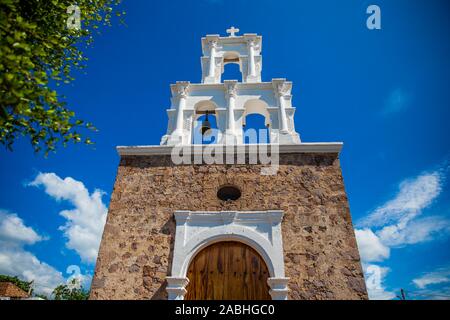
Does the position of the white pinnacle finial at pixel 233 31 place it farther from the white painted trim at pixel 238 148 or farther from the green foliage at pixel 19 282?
the green foliage at pixel 19 282

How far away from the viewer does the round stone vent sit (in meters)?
6.68

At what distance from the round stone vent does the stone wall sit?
14cm

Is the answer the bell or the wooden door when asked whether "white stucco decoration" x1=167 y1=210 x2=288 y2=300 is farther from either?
the bell

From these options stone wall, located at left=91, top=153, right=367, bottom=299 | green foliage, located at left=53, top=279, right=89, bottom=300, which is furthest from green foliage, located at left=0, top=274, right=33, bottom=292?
stone wall, located at left=91, top=153, right=367, bottom=299

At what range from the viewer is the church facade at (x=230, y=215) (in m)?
5.60

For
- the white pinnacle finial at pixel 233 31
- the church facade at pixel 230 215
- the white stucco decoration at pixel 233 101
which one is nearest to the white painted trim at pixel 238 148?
the church facade at pixel 230 215

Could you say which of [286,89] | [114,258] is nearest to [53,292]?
[114,258]

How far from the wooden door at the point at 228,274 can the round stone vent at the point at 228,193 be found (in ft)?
3.59

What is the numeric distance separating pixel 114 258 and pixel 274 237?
3533 millimetres

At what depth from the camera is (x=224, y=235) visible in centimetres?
602
